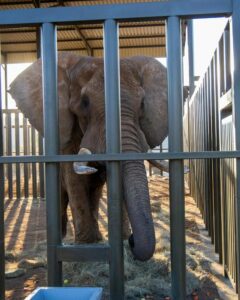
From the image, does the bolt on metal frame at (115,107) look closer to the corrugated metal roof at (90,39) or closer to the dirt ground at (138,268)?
the dirt ground at (138,268)

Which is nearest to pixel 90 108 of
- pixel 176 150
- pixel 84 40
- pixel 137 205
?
pixel 137 205

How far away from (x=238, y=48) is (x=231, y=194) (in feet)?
7.31

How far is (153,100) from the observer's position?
212 inches

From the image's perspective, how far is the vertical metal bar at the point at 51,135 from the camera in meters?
2.12

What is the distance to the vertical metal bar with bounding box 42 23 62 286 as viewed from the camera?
6.94 ft

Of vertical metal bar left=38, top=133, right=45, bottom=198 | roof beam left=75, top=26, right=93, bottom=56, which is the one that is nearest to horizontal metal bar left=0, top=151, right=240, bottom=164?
vertical metal bar left=38, top=133, right=45, bottom=198

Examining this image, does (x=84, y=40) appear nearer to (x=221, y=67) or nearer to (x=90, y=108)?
(x=90, y=108)

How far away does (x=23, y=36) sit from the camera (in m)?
17.0

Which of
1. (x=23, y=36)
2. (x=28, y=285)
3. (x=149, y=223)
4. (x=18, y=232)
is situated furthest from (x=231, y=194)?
(x=23, y=36)

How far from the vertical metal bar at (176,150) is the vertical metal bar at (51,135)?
513mm

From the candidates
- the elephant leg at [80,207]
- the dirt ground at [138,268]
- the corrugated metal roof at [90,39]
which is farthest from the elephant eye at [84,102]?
the corrugated metal roof at [90,39]

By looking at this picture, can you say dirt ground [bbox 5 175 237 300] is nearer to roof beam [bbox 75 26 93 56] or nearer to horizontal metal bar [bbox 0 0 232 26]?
horizontal metal bar [bbox 0 0 232 26]

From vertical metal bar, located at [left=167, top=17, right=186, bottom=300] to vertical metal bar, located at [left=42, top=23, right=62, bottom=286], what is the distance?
513 mm

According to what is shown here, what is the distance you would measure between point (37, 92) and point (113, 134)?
3.52 m
